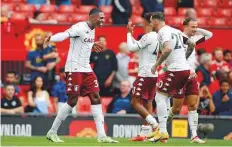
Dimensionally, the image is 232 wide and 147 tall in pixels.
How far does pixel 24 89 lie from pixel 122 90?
105 inches

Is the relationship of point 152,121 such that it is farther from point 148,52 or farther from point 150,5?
point 150,5

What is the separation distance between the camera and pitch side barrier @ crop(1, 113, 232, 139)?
22.4 m

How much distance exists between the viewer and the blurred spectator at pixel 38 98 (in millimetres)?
23438

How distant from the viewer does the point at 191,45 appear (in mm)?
18281

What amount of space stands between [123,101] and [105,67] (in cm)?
180

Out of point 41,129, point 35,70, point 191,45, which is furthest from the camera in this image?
point 35,70

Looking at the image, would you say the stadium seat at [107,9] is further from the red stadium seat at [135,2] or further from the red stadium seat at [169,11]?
the red stadium seat at [169,11]

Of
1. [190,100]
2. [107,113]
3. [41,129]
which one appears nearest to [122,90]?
[107,113]

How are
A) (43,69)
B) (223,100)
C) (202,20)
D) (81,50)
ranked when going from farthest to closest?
(202,20), (43,69), (223,100), (81,50)

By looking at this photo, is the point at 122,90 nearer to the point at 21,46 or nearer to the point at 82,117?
the point at 82,117

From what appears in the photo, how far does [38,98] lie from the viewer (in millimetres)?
23609

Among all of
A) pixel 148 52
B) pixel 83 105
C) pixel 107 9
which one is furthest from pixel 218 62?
pixel 148 52

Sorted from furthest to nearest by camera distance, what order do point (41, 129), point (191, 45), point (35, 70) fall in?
1. point (35, 70)
2. point (41, 129)
3. point (191, 45)

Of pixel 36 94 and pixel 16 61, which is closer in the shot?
pixel 36 94
